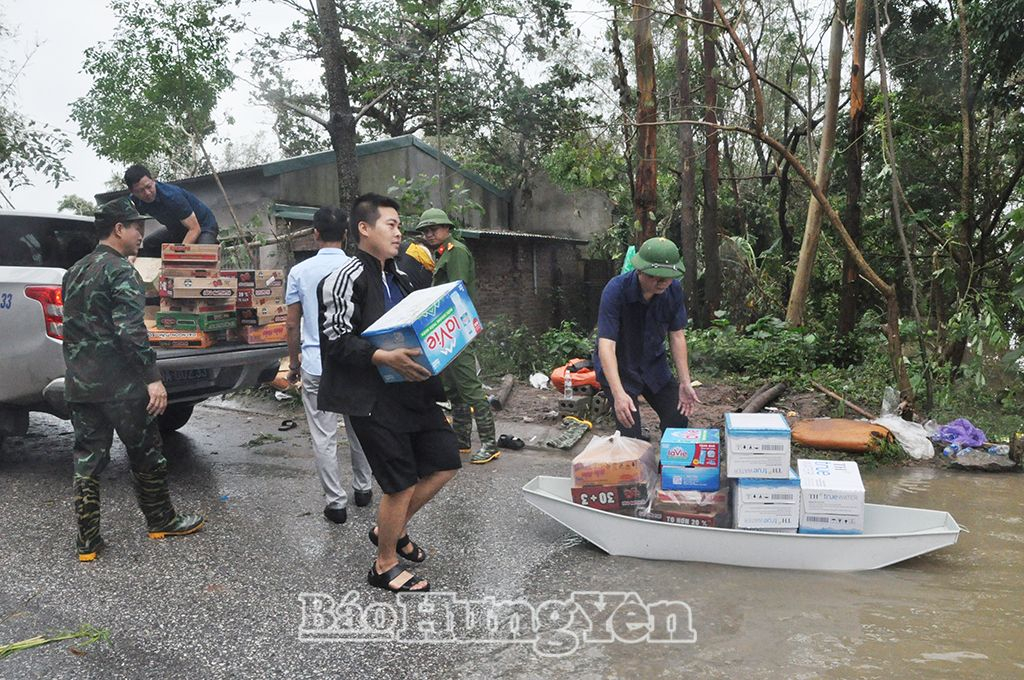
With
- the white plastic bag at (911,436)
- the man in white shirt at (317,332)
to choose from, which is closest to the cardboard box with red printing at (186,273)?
the man in white shirt at (317,332)

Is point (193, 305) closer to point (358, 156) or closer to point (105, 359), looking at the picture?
point (105, 359)

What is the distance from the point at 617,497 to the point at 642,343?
1.02m

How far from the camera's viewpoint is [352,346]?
11.8 ft

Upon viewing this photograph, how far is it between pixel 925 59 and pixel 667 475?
10810mm

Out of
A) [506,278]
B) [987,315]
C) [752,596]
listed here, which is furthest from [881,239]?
[752,596]

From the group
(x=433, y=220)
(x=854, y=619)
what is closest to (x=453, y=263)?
(x=433, y=220)

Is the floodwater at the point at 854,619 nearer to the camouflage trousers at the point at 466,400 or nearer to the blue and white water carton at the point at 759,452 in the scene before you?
the blue and white water carton at the point at 759,452

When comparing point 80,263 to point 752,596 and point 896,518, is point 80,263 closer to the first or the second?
point 752,596

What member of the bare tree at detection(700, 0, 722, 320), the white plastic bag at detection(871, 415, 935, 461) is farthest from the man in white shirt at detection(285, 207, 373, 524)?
the bare tree at detection(700, 0, 722, 320)

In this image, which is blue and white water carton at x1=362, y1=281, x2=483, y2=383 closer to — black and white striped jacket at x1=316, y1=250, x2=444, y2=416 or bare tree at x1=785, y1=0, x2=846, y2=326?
black and white striped jacket at x1=316, y1=250, x2=444, y2=416

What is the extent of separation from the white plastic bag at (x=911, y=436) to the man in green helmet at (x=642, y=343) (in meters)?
2.87

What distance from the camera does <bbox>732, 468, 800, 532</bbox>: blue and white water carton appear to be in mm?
4121

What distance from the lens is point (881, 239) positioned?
12.2 meters

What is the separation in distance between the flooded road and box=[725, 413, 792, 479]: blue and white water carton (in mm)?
513
